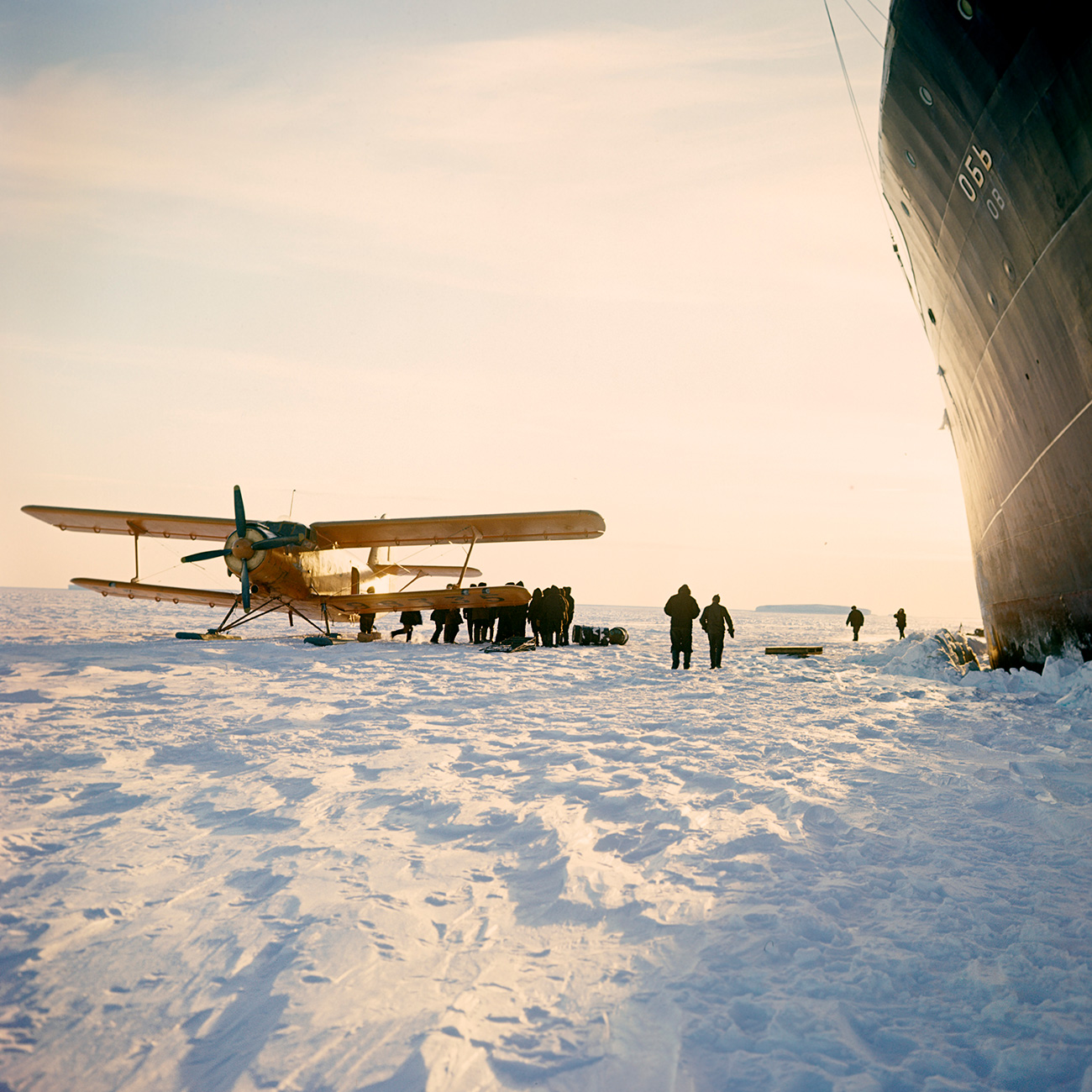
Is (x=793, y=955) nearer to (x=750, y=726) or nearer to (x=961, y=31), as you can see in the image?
(x=750, y=726)

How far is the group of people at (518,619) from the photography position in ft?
58.2

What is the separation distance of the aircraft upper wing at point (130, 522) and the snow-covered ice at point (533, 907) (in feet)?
38.8

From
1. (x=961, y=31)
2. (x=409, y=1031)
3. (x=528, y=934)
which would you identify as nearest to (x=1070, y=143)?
(x=961, y=31)

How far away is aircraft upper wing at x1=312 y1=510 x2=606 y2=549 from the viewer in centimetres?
1708

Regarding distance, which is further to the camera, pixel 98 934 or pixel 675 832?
pixel 675 832

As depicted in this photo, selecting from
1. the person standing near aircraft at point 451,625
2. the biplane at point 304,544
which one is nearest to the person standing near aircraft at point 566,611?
the biplane at point 304,544

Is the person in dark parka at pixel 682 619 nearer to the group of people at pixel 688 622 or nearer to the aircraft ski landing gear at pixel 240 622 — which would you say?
the group of people at pixel 688 622

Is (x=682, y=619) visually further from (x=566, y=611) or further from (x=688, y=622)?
(x=566, y=611)

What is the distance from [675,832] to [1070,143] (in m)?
6.50

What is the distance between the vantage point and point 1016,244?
6.86 meters

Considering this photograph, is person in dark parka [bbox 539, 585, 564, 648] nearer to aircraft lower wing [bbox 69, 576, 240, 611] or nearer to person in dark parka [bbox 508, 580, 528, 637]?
person in dark parka [bbox 508, 580, 528, 637]

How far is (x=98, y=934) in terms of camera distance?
9.00 ft

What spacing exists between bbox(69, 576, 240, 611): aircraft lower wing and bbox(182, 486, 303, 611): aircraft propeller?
1.92 m

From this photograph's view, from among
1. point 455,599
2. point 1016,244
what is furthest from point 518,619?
point 1016,244
